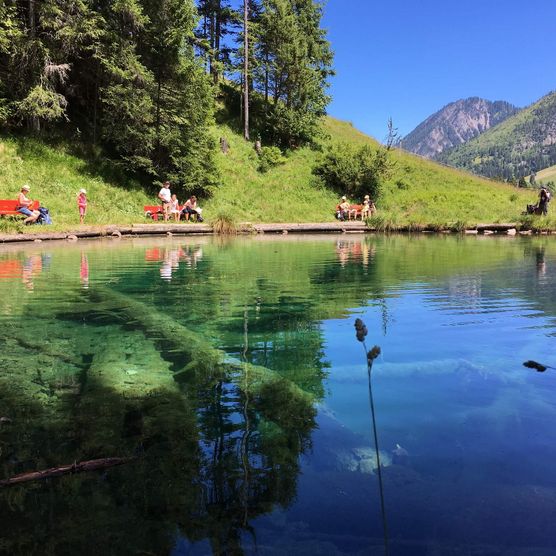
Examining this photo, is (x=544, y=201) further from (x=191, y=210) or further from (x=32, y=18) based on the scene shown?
(x=32, y=18)

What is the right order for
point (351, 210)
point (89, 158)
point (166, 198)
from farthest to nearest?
point (351, 210)
point (89, 158)
point (166, 198)

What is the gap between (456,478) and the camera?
3.02 meters

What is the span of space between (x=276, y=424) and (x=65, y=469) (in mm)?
1477

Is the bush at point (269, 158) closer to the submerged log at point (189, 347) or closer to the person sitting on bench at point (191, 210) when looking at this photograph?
the person sitting on bench at point (191, 210)

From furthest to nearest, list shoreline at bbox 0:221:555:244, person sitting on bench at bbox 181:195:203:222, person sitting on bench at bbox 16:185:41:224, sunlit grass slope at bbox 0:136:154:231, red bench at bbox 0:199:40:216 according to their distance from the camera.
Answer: person sitting on bench at bbox 181:195:203:222, sunlit grass slope at bbox 0:136:154:231, person sitting on bench at bbox 16:185:41:224, red bench at bbox 0:199:40:216, shoreline at bbox 0:221:555:244

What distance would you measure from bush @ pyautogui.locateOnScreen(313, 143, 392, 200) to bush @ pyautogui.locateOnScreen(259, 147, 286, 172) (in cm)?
312

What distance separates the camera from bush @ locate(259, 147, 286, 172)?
3772cm

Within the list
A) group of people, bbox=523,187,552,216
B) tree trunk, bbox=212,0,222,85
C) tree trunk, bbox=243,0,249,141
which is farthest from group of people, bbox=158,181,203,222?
tree trunk, bbox=212,0,222,85

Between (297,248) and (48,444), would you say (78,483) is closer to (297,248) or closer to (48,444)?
(48,444)

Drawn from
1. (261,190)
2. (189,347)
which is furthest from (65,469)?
(261,190)

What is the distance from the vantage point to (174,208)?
1065 inches

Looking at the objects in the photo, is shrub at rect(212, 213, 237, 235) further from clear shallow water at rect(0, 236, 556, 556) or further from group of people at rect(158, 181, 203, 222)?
clear shallow water at rect(0, 236, 556, 556)

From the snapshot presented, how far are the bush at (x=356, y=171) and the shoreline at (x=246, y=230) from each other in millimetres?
7892

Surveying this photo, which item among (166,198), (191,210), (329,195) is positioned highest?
(329,195)
